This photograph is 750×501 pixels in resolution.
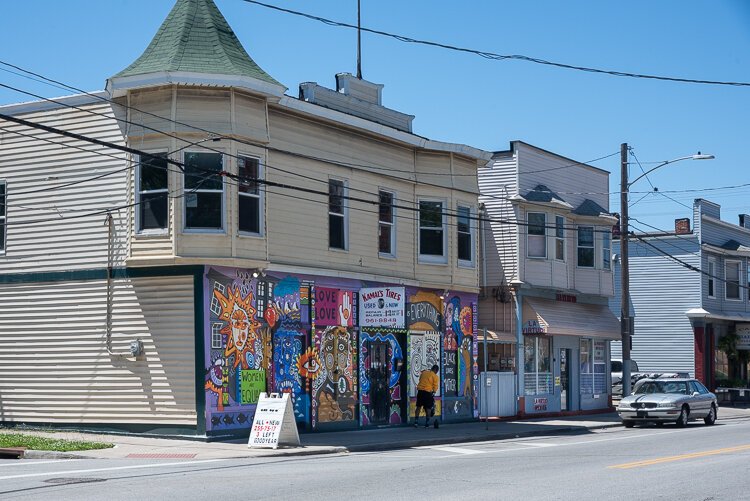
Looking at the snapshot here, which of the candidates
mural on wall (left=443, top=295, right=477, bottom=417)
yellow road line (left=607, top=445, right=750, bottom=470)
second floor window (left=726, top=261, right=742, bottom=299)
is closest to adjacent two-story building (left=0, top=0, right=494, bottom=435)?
mural on wall (left=443, top=295, right=477, bottom=417)

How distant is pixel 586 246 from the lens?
3631 cm

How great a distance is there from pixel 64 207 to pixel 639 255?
31.2 metres

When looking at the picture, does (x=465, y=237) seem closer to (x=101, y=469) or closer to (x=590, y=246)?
(x=590, y=246)

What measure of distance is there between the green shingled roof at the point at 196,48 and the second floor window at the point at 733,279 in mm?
32089

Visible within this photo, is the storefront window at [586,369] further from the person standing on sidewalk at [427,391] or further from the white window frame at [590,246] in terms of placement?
the person standing on sidewalk at [427,391]

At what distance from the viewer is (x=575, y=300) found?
36000 mm

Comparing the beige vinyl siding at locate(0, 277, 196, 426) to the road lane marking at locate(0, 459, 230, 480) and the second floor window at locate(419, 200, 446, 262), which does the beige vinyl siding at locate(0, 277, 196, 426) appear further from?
the second floor window at locate(419, 200, 446, 262)

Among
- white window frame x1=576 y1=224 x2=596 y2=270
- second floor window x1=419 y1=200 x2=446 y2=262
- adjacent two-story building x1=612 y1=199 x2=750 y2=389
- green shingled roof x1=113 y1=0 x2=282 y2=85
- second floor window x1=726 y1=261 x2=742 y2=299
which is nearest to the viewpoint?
green shingled roof x1=113 y1=0 x2=282 y2=85

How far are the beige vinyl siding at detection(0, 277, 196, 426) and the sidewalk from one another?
2.37ft

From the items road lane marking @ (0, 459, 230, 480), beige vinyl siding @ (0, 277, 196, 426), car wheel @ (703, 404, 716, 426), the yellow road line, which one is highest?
beige vinyl siding @ (0, 277, 196, 426)

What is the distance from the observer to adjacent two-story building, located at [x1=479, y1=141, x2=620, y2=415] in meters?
33.2

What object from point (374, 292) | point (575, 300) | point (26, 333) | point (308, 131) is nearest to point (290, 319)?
point (374, 292)

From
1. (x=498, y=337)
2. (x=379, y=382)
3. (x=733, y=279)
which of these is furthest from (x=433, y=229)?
(x=733, y=279)

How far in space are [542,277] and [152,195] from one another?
1549cm
